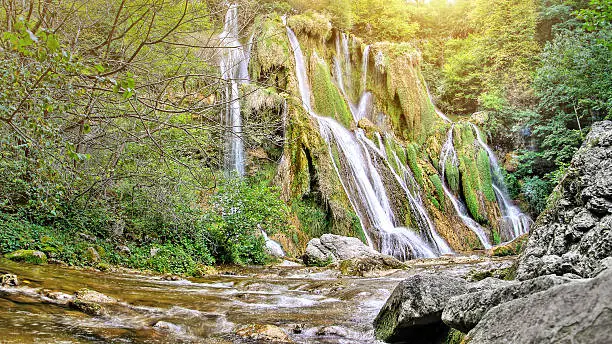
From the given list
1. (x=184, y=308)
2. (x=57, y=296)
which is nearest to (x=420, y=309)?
(x=184, y=308)

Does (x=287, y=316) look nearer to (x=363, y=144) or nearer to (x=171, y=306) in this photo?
(x=171, y=306)

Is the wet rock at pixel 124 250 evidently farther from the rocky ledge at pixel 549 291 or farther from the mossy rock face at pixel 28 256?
the rocky ledge at pixel 549 291

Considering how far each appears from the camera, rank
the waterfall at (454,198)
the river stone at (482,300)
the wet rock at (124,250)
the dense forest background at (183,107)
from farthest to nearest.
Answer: the waterfall at (454,198), the wet rock at (124,250), the dense forest background at (183,107), the river stone at (482,300)

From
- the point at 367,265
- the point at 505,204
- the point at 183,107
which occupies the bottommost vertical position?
the point at 367,265

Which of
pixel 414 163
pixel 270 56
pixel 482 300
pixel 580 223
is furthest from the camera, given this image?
pixel 414 163

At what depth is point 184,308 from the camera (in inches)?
193

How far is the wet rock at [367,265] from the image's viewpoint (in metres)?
9.29

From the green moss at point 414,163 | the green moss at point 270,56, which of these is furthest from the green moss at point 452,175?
the green moss at point 270,56

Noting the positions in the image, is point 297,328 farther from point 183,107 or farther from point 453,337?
point 183,107

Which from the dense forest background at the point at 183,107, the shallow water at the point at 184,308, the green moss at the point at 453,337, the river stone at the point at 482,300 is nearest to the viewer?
the river stone at the point at 482,300

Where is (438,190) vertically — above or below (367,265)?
above

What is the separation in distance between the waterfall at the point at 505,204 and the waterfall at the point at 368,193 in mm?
6937

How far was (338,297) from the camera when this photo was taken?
6.32 meters

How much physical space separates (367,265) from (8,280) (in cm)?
699
